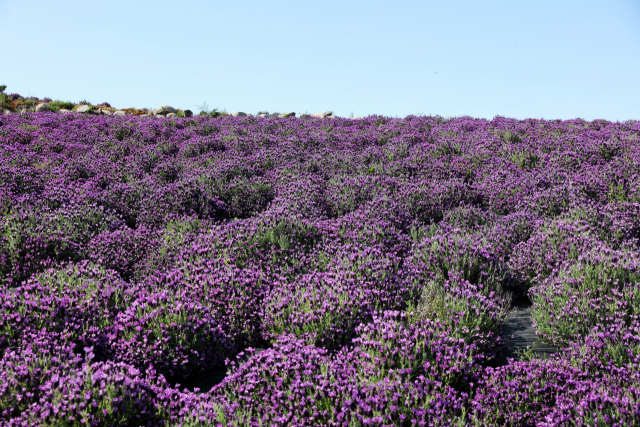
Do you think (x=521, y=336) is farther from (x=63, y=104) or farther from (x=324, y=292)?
(x=63, y=104)

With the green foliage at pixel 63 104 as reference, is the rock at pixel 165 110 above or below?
above

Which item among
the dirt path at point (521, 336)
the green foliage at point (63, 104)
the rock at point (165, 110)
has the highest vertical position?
the rock at point (165, 110)

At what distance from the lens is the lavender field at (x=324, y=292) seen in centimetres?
306

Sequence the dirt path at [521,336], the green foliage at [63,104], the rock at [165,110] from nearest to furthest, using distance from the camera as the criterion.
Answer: the dirt path at [521,336] → the rock at [165,110] → the green foliage at [63,104]

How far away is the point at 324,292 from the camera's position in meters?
4.39

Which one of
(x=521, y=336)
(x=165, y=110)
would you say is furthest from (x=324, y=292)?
(x=165, y=110)

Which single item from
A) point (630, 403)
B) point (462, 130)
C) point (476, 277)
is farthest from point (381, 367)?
point (462, 130)

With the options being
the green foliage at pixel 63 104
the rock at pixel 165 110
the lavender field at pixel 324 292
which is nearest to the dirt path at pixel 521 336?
the lavender field at pixel 324 292

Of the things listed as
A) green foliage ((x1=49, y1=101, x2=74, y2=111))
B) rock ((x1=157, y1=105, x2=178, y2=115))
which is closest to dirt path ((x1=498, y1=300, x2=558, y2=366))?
rock ((x1=157, y1=105, x2=178, y2=115))

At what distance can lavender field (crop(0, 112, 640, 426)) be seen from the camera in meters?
3.06

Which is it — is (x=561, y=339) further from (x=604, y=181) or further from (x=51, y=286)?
(x=51, y=286)

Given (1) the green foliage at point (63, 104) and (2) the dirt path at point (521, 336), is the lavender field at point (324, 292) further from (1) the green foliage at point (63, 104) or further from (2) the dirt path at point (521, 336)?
(1) the green foliage at point (63, 104)

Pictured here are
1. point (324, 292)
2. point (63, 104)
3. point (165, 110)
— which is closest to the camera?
point (324, 292)

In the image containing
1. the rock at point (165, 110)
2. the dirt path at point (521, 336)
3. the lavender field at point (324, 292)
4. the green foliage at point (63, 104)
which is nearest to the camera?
the lavender field at point (324, 292)
